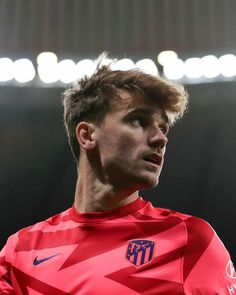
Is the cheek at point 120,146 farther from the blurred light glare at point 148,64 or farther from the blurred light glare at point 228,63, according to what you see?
the blurred light glare at point 228,63

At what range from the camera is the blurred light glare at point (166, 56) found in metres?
3.96

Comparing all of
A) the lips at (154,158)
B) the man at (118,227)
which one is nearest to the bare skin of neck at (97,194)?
the man at (118,227)

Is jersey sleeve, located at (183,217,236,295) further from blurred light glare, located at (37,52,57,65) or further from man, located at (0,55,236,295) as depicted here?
blurred light glare, located at (37,52,57,65)

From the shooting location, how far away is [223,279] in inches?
48.4

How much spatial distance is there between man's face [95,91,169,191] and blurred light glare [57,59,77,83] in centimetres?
256

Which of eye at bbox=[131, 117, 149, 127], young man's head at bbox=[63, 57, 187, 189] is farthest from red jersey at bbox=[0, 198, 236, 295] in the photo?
eye at bbox=[131, 117, 149, 127]

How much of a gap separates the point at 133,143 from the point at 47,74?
2.82 meters

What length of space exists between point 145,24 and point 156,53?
24cm

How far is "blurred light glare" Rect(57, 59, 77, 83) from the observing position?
4.01m

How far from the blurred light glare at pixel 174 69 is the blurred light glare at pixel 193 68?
0.04m

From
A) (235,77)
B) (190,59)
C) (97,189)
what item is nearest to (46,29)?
(190,59)

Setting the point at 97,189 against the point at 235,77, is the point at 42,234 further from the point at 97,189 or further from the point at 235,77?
the point at 235,77

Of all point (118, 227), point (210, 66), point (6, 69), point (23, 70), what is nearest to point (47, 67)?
point (23, 70)

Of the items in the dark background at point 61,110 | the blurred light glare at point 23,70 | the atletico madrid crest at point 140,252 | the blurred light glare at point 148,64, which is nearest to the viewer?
the atletico madrid crest at point 140,252
